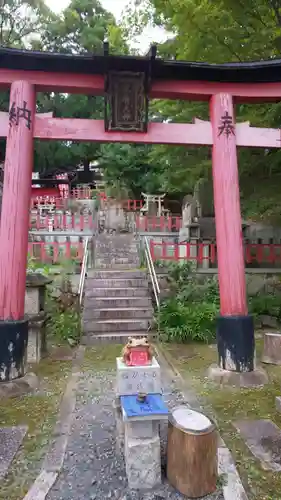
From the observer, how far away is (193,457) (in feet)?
9.61

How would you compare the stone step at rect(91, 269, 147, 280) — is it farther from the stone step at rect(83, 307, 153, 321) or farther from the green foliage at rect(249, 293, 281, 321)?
the green foliage at rect(249, 293, 281, 321)

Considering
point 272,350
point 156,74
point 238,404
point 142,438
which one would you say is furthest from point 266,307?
point 142,438

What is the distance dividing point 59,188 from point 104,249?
712 inches

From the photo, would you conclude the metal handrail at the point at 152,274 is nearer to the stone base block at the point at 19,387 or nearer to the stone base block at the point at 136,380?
the stone base block at the point at 19,387

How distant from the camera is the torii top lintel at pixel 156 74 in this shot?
581cm

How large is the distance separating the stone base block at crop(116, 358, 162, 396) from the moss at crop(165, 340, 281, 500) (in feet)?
3.48

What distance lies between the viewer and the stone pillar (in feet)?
17.8

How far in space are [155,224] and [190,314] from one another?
9.44 metres

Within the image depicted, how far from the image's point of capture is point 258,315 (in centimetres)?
975

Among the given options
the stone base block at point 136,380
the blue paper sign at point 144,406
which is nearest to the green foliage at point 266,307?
the stone base block at point 136,380

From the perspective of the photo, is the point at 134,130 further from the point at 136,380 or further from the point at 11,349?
the point at 136,380

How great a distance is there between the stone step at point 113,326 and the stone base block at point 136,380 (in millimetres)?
5195

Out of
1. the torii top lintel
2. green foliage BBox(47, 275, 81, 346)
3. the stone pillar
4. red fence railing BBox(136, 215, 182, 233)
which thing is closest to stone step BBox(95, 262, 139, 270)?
green foliage BBox(47, 275, 81, 346)

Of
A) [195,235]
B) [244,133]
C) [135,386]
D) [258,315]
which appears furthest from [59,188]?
[135,386]
